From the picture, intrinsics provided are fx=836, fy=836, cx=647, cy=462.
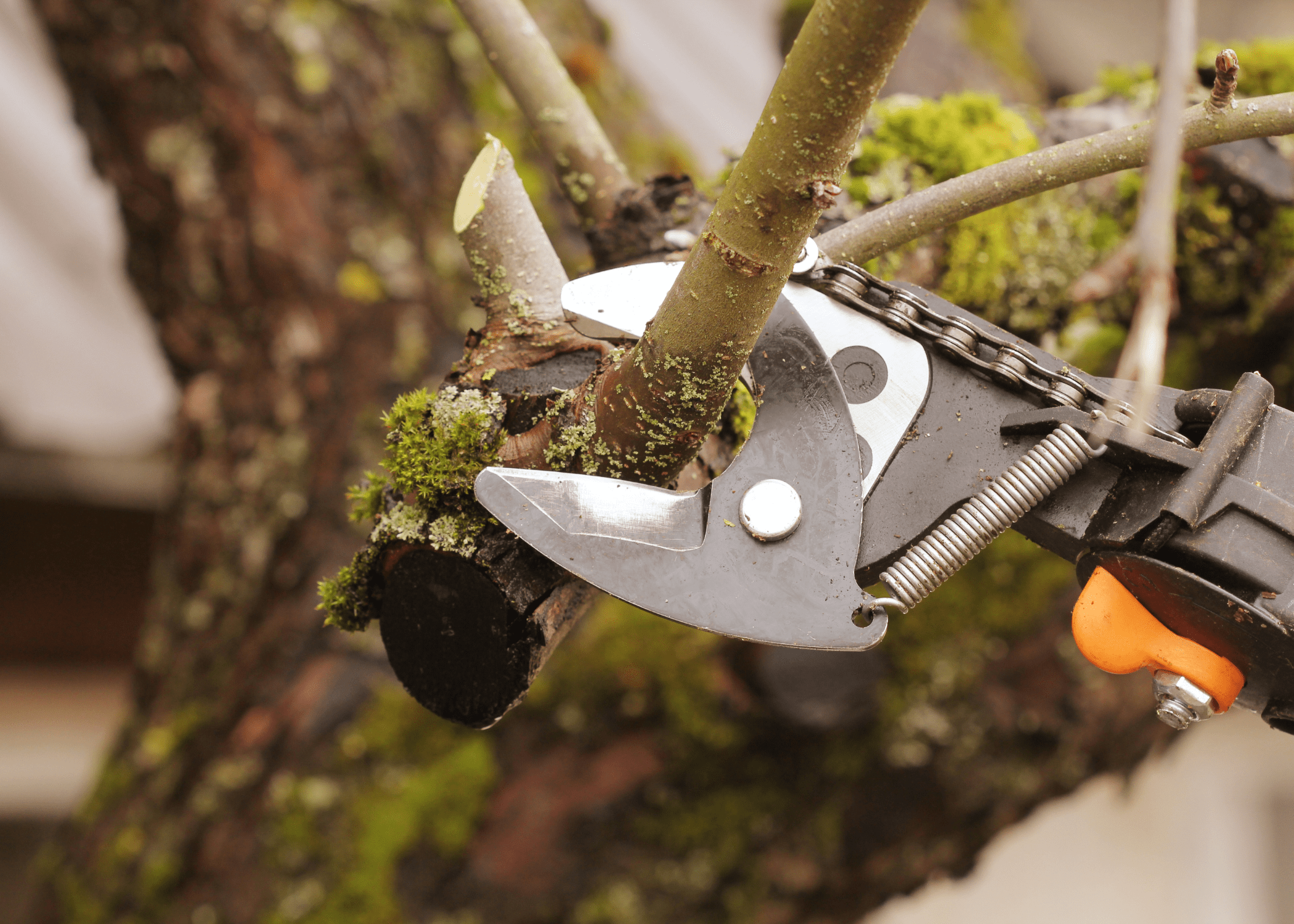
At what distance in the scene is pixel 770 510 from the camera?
61 cm

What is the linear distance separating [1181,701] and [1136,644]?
5 centimetres

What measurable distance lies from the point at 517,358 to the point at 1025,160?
18.5 inches

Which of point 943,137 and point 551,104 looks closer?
point 551,104

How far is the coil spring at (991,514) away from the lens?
606 mm

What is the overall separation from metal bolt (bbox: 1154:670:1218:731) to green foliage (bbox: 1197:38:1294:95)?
37.7 inches

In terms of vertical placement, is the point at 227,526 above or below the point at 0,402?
above

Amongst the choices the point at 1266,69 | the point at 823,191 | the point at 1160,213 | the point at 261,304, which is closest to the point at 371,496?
the point at 823,191

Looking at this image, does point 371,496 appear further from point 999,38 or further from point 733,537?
point 999,38

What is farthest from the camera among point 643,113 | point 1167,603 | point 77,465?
point 77,465

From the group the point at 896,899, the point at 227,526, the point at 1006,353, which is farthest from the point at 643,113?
the point at 896,899

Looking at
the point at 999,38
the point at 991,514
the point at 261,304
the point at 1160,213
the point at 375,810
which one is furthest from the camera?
the point at 999,38

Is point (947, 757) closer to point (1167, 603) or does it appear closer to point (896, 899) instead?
point (896, 899)

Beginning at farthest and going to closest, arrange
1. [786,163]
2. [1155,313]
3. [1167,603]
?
[1167,603], [786,163], [1155,313]

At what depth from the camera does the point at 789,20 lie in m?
1.71
